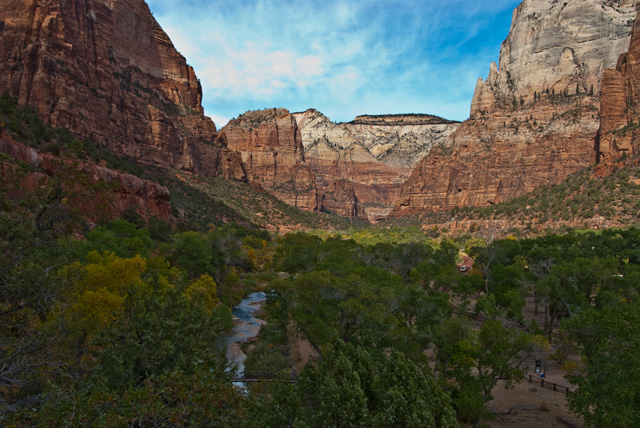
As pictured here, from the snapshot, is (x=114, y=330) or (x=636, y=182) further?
(x=636, y=182)

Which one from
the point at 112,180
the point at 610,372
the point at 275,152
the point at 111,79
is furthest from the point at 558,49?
the point at 112,180

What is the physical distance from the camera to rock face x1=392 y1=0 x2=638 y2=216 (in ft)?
352

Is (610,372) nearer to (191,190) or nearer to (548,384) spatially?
(548,384)

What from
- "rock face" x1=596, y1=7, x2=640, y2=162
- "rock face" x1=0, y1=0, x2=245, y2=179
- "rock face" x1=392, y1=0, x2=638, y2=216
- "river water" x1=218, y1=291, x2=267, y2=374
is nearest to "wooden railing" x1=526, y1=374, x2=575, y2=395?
"river water" x1=218, y1=291, x2=267, y2=374

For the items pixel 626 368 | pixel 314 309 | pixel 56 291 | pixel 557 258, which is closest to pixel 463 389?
pixel 626 368

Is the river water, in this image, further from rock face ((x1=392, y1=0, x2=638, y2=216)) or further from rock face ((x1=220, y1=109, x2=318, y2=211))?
rock face ((x1=220, y1=109, x2=318, y2=211))

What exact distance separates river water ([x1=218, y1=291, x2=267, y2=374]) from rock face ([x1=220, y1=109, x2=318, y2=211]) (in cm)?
11377

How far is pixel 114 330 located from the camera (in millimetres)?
12969

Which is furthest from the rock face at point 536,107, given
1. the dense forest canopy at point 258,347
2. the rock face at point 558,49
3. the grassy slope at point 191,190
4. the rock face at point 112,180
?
the rock face at point 112,180

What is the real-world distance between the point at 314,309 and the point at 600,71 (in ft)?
409

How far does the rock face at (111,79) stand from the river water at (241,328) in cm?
3931

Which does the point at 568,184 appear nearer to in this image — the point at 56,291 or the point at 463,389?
the point at 463,389

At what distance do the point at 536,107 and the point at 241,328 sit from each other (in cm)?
11293

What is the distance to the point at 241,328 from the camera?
31.5 metres
